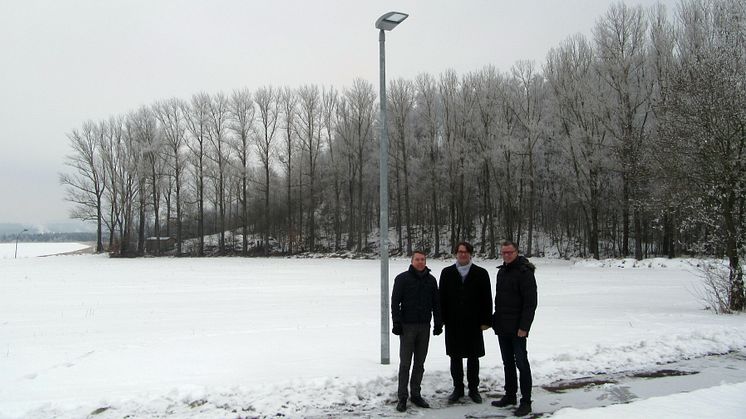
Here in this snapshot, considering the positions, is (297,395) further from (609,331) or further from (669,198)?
(669,198)

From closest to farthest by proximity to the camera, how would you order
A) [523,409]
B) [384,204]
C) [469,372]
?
[523,409], [469,372], [384,204]

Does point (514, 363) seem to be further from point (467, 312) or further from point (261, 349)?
point (261, 349)

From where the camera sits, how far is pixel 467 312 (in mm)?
6098

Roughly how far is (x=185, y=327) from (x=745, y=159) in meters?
14.1

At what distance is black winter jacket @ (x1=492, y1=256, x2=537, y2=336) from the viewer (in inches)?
225

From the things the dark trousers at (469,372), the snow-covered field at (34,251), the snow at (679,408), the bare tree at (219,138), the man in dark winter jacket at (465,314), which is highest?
the bare tree at (219,138)

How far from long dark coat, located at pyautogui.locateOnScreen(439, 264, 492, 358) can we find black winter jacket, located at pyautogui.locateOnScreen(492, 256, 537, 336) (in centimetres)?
18

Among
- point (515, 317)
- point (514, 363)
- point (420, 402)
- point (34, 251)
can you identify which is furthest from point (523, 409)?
point (34, 251)

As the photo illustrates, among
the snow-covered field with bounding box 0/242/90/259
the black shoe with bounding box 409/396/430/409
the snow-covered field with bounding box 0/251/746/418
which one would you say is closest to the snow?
the snow-covered field with bounding box 0/251/746/418

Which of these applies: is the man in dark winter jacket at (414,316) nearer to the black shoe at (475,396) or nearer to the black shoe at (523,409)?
the black shoe at (475,396)

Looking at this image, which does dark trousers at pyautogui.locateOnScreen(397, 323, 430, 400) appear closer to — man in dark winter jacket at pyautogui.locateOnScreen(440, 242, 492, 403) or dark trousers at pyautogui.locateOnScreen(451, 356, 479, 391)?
man in dark winter jacket at pyautogui.locateOnScreen(440, 242, 492, 403)

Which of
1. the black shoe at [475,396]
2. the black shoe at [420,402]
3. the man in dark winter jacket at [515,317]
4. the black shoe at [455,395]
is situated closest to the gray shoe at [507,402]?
the man in dark winter jacket at [515,317]

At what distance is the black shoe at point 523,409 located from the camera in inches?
222

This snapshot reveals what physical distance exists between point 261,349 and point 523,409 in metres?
4.71
